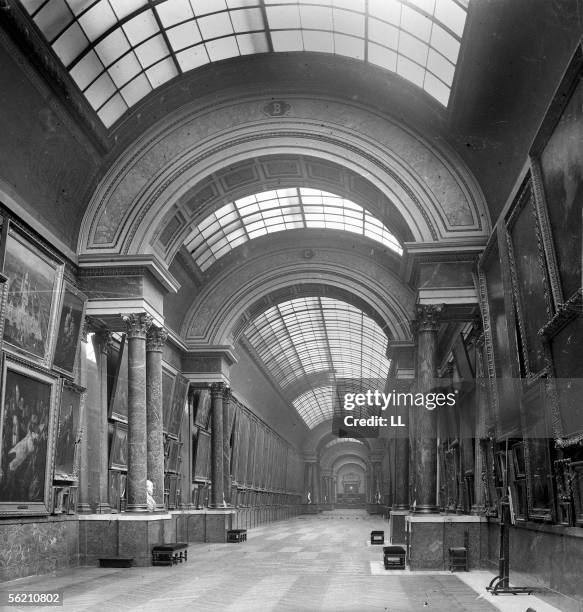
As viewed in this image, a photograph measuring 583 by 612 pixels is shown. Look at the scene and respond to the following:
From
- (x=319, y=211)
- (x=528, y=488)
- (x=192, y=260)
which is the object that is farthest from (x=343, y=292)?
(x=528, y=488)

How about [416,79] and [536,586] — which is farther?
[416,79]

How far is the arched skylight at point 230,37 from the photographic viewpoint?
60.3 ft

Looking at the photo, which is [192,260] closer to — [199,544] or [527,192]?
[199,544]

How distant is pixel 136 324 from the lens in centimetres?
2112

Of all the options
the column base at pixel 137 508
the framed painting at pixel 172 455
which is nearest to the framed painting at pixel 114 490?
the column base at pixel 137 508

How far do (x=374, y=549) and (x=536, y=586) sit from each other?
45.3 ft

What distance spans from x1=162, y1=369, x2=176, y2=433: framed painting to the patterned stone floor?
292 inches

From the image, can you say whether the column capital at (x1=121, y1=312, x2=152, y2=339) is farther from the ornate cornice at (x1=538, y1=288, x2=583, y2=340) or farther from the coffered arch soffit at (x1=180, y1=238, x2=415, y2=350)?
the ornate cornice at (x1=538, y1=288, x2=583, y2=340)

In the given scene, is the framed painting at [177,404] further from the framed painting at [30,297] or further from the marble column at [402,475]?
the framed painting at [30,297]

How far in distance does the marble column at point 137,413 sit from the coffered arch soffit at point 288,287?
408 inches

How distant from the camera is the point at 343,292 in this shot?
33.0 meters

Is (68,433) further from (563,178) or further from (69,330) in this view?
(563,178)

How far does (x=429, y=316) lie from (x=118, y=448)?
10.8 m

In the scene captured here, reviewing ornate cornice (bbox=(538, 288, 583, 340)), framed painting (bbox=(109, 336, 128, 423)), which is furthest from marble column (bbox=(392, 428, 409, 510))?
ornate cornice (bbox=(538, 288, 583, 340))
